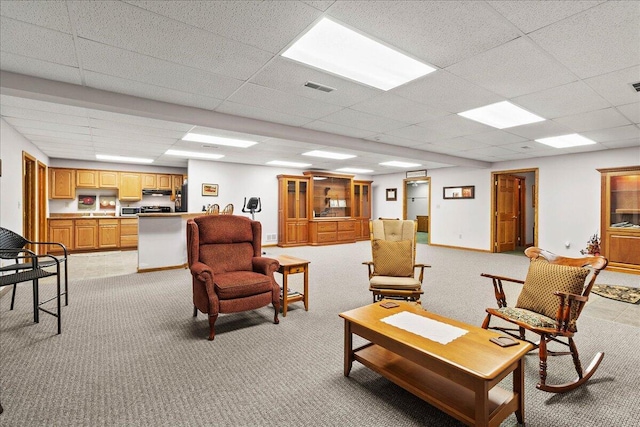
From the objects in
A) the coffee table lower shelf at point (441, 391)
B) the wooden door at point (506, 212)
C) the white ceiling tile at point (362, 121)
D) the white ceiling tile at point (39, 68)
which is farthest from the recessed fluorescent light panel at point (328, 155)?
the coffee table lower shelf at point (441, 391)

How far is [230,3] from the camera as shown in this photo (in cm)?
188

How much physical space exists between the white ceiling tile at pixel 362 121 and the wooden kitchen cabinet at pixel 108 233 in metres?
6.93

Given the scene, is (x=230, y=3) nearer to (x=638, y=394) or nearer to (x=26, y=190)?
(x=638, y=394)

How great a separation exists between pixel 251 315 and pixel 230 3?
9.49 feet

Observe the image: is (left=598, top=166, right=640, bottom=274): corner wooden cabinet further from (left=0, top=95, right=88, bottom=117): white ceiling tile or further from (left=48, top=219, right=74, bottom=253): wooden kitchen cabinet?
(left=48, top=219, right=74, bottom=253): wooden kitchen cabinet

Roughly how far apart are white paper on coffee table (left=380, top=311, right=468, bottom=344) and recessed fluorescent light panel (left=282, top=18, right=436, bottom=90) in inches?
78.6

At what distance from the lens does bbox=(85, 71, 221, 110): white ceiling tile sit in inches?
118

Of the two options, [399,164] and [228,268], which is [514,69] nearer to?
[228,268]

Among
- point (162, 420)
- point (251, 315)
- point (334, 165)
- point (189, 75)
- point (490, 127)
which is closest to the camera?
point (162, 420)

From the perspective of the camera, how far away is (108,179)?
8516 millimetres

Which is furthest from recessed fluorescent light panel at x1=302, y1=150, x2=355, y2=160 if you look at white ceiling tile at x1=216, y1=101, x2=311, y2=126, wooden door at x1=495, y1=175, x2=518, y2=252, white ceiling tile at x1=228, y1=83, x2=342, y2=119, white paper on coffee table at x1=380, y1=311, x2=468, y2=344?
white paper on coffee table at x1=380, y1=311, x2=468, y2=344

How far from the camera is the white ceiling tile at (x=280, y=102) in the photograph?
3.34 m

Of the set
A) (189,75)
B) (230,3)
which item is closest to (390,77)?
(230,3)

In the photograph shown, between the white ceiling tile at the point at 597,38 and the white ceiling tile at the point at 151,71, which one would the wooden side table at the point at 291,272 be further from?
the white ceiling tile at the point at 597,38
